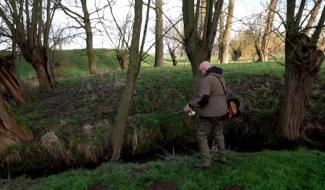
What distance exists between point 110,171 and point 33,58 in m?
9.63

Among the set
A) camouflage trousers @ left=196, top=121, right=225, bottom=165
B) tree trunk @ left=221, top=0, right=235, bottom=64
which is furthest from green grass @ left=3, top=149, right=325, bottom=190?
tree trunk @ left=221, top=0, right=235, bottom=64

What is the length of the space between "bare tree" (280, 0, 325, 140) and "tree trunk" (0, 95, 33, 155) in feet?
27.1

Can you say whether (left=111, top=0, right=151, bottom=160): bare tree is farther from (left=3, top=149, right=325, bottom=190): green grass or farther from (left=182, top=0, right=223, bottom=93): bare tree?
(left=3, top=149, right=325, bottom=190): green grass

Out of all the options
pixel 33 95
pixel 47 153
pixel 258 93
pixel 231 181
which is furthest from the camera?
pixel 33 95

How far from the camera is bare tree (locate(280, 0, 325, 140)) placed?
30.8ft

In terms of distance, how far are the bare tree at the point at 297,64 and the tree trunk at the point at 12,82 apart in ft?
35.4

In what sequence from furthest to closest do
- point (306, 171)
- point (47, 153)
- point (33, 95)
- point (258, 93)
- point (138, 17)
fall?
point (33, 95), point (258, 93), point (47, 153), point (138, 17), point (306, 171)

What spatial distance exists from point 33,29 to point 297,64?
10877mm

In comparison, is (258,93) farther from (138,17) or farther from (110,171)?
(110,171)

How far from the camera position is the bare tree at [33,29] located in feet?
46.0

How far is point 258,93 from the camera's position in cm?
1334

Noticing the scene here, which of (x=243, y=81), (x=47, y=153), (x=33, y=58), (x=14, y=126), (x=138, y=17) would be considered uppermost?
(x=138, y=17)

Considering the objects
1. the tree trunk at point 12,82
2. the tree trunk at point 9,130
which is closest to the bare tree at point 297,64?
the tree trunk at point 9,130

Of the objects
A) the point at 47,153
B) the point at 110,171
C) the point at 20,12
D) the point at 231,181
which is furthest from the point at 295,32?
the point at 20,12
